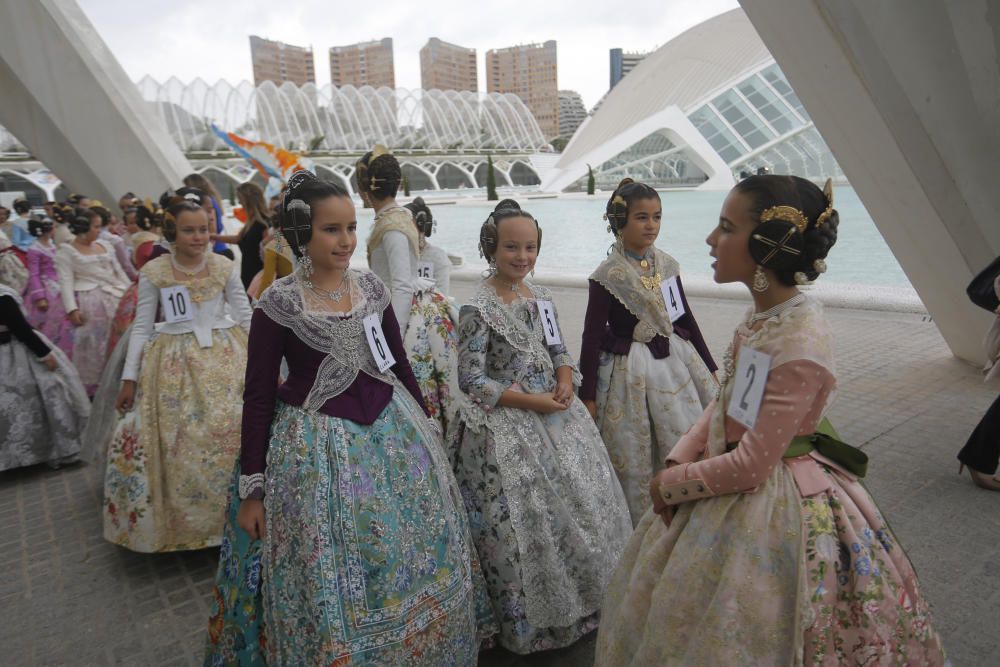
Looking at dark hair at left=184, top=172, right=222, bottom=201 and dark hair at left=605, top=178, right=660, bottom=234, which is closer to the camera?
dark hair at left=605, top=178, right=660, bottom=234

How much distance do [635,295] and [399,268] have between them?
4.43 feet

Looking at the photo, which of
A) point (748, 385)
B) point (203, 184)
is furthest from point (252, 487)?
point (203, 184)

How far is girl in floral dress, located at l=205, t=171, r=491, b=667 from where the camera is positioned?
192cm

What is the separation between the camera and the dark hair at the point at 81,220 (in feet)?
18.2

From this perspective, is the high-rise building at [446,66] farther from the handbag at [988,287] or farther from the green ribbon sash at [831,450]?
the green ribbon sash at [831,450]

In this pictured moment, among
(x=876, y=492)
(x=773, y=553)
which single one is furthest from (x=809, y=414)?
(x=876, y=492)

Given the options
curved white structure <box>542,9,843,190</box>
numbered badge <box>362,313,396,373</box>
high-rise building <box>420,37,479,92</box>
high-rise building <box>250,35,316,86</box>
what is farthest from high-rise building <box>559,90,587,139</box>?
numbered badge <box>362,313,396,373</box>

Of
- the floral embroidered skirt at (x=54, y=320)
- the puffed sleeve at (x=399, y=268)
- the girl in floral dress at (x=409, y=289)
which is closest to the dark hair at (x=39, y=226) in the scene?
the floral embroidered skirt at (x=54, y=320)

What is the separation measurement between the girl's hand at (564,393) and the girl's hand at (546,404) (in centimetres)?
2

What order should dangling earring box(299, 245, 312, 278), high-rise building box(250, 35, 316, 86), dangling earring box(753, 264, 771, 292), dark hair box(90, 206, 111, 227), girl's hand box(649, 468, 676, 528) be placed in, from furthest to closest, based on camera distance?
1. high-rise building box(250, 35, 316, 86)
2. dark hair box(90, 206, 111, 227)
3. dangling earring box(299, 245, 312, 278)
4. girl's hand box(649, 468, 676, 528)
5. dangling earring box(753, 264, 771, 292)

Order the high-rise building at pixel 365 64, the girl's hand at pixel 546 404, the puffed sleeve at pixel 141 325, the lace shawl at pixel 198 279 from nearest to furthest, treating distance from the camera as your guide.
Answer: the girl's hand at pixel 546 404, the puffed sleeve at pixel 141 325, the lace shawl at pixel 198 279, the high-rise building at pixel 365 64

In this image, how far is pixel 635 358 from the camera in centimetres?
313

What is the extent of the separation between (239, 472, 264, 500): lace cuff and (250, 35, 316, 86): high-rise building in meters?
118

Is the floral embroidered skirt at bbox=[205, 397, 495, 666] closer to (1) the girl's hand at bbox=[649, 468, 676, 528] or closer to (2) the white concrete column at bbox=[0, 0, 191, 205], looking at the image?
(1) the girl's hand at bbox=[649, 468, 676, 528]
